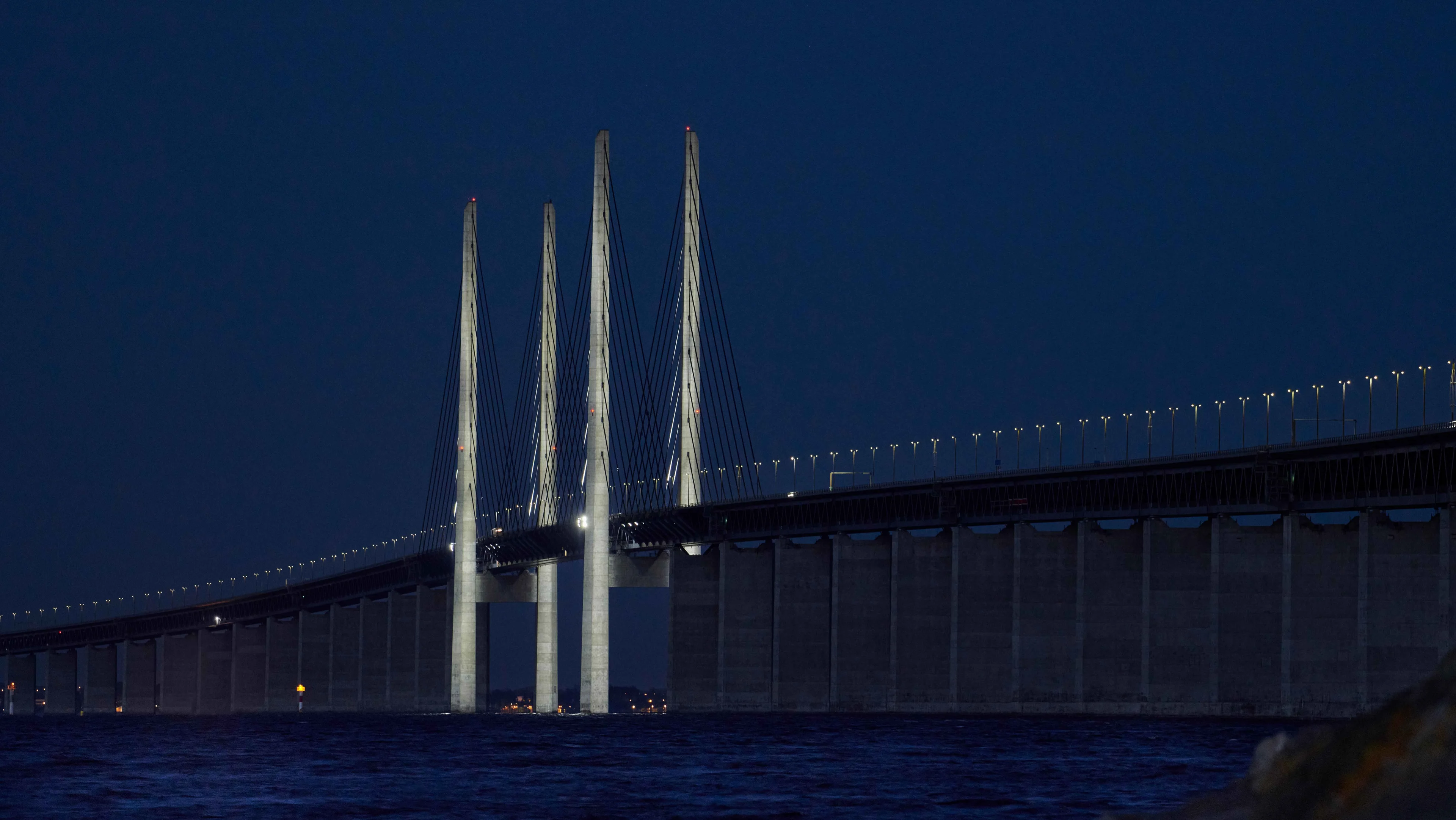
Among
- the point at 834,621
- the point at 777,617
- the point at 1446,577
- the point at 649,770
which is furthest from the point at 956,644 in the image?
the point at 649,770

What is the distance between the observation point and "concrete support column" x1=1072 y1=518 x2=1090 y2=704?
90.9m

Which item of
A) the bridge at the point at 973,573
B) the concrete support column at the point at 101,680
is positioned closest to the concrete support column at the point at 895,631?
the bridge at the point at 973,573

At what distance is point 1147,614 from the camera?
87.6 metres

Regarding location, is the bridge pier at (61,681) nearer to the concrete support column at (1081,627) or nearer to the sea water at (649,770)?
the sea water at (649,770)

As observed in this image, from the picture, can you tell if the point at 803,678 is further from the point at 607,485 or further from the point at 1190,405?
the point at 1190,405

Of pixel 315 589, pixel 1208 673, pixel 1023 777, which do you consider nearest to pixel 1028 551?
pixel 1208 673

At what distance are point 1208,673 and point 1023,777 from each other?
42961 mm

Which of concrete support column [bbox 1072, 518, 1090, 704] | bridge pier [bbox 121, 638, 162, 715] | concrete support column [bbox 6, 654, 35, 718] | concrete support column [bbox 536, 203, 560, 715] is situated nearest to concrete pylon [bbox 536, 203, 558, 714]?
concrete support column [bbox 536, 203, 560, 715]

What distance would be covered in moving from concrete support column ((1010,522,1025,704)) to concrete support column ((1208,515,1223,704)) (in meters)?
11.1

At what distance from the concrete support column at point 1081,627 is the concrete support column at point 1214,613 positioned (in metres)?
7.06

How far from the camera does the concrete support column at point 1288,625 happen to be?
8112cm

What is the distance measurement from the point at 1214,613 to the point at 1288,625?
4.29 metres

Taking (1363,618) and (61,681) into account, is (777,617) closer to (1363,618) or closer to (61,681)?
(1363,618)

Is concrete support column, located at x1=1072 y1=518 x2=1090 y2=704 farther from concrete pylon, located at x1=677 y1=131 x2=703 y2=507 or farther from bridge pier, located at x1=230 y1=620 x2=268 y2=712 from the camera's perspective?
bridge pier, located at x1=230 y1=620 x2=268 y2=712
